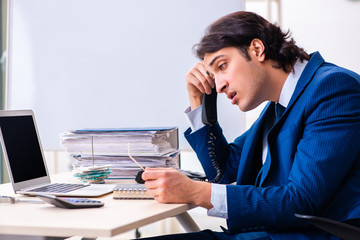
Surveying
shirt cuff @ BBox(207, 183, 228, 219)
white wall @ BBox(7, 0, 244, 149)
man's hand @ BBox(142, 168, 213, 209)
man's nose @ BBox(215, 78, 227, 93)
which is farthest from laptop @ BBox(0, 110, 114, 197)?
white wall @ BBox(7, 0, 244, 149)

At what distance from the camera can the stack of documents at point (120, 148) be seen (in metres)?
1.68

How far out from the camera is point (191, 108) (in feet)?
5.70

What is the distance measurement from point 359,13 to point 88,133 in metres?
2.11

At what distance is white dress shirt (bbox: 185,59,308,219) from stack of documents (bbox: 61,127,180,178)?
5.1 inches

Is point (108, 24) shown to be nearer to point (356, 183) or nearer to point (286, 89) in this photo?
point (286, 89)

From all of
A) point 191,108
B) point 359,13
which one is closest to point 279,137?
point 191,108

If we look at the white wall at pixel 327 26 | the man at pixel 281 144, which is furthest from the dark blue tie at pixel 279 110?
the white wall at pixel 327 26

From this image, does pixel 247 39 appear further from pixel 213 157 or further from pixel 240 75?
pixel 213 157

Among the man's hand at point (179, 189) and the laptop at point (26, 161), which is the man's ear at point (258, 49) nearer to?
the man's hand at point (179, 189)

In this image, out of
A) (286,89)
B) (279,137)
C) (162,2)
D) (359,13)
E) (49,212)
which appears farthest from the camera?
(359,13)

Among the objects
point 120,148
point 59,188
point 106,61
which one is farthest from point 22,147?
point 106,61

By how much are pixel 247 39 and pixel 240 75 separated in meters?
0.12

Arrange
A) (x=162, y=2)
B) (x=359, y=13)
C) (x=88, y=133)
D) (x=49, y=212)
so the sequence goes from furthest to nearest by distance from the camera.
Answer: (x=359, y=13) → (x=162, y=2) → (x=88, y=133) → (x=49, y=212)

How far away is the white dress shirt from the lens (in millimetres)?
1110
